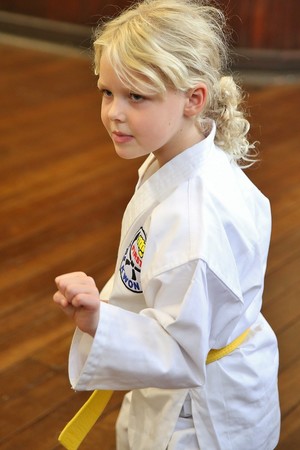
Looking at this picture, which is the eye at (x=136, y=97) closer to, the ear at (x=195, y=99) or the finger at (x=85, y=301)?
the ear at (x=195, y=99)

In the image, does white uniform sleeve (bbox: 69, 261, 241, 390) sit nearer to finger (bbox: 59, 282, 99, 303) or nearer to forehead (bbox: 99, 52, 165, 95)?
finger (bbox: 59, 282, 99, 303)

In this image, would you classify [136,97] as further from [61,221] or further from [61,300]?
[61,221]

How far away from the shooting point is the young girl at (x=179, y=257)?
121cm

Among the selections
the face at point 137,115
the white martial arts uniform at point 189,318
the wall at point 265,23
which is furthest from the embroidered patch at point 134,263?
the wall at point 265,23

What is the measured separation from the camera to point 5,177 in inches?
125

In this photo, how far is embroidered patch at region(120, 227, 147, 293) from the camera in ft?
4.32

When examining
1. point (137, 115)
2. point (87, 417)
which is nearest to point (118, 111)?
point (137, 115)

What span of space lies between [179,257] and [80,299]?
0.16 m

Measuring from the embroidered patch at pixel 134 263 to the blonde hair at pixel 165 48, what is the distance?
0.21 metres

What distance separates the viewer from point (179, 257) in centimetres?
122

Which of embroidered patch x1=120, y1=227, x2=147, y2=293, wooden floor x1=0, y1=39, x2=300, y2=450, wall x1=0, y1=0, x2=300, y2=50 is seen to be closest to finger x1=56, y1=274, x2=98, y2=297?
embroidered patch x1=120, y1=227, x2=147, y2=293

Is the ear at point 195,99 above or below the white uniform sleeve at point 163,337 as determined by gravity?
above

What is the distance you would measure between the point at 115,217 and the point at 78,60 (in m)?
1.89

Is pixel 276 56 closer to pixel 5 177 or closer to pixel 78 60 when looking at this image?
pixel 78 60
